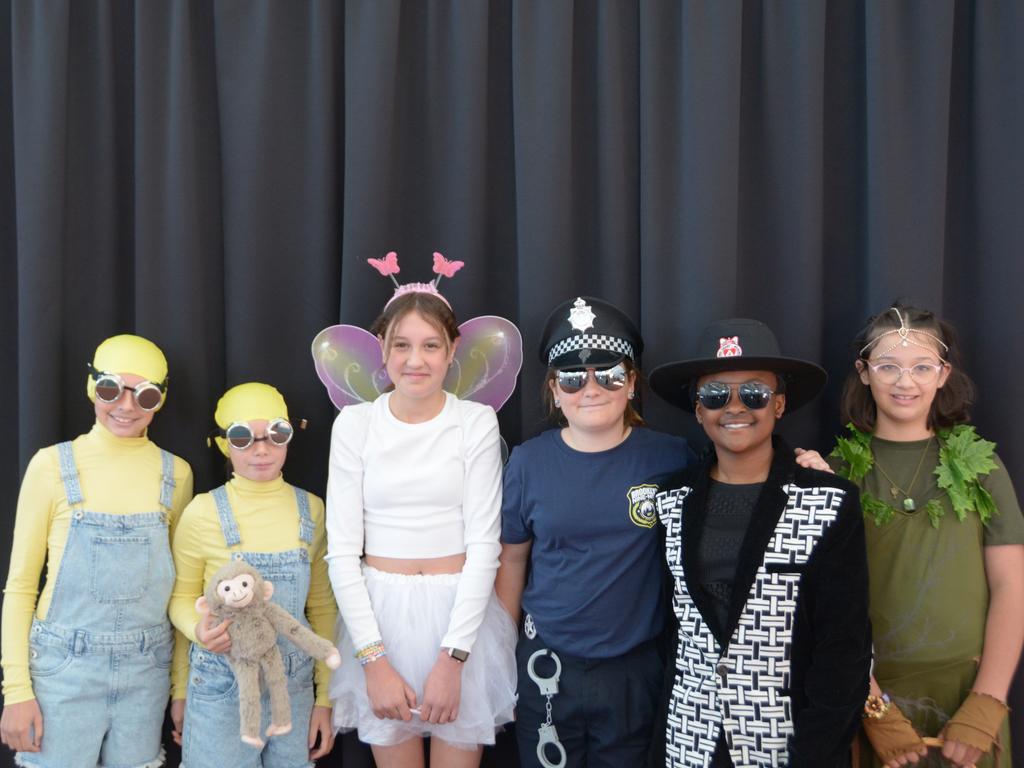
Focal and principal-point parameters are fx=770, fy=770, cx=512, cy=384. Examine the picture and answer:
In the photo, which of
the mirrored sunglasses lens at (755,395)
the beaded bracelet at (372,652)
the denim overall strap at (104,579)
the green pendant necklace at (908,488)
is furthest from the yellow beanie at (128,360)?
the green pendant necklace at (908,488)

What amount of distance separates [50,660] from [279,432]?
0.88m

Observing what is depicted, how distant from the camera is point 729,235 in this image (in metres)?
2.48

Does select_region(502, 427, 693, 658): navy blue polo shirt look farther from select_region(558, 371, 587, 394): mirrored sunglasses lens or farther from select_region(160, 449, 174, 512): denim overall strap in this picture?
select_region(160, 449, 174, 512): denim overall strap

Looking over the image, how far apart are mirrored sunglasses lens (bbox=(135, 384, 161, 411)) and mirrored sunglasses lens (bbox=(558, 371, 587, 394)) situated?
117cm

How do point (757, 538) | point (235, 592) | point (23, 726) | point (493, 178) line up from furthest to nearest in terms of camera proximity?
point (493, 178) → point (23, 726) → point (235, 592) → point (757, 538)

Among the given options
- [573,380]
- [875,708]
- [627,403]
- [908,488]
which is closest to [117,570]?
[573,380]

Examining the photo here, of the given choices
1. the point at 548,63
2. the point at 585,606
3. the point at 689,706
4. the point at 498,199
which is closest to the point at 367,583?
the point at 585,606

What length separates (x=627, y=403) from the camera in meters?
2.20

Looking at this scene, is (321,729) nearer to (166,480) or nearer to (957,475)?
(166,480)

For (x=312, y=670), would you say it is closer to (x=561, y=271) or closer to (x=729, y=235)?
(x=561, y=271)

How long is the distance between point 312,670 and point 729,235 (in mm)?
1845

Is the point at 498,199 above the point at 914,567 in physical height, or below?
above

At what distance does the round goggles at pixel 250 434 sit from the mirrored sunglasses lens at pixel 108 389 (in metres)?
0.32

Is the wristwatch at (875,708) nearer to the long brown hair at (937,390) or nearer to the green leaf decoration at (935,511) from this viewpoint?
the green leaf decoration at (935,511)
